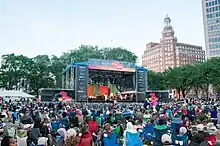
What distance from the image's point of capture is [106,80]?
40781 millimetres

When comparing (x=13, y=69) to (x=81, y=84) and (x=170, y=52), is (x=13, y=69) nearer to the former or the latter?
(x=81, y=84)

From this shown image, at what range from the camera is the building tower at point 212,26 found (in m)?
92.2

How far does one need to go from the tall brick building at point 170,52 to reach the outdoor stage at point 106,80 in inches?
3299

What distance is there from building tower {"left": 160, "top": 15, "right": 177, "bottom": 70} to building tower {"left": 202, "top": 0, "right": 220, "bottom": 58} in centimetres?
2823

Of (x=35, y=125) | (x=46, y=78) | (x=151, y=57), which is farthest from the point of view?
(x=151, y=57)

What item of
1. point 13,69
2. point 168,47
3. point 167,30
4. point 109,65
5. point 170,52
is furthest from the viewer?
point 167,30

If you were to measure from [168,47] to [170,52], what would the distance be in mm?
2428

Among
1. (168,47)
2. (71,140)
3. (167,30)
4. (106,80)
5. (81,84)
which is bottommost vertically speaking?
(71,140)

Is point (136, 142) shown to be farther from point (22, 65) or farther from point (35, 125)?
point (22, 65)

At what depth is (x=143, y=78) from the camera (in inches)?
1379

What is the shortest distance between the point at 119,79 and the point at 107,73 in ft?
11.2

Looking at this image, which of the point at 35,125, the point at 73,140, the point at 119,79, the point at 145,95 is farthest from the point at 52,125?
the point at 119,79

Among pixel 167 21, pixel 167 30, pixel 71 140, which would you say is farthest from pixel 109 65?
pixel 167 21

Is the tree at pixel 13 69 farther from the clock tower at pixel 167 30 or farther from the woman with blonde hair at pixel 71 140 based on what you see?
the clock tower at pixel 167 30
